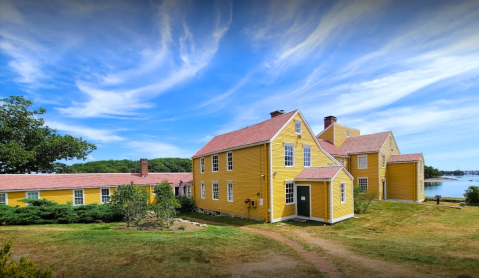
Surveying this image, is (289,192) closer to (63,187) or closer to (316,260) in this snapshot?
(316,260)

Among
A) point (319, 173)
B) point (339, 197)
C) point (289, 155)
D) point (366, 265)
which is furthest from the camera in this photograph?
point (289, 155)

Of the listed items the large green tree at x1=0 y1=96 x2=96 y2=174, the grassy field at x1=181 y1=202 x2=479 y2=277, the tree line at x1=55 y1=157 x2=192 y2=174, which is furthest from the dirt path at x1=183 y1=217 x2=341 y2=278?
the tree line at x1=55 y1=157 x2=192 y2=174

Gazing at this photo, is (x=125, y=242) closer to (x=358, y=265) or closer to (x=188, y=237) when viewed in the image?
(x=188, y=237)

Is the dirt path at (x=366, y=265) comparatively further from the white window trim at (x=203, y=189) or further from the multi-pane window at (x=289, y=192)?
the white window trim at (x=203, y=189)

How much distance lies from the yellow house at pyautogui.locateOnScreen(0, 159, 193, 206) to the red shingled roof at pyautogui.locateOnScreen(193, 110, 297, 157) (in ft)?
30.5

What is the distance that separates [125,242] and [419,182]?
29.1 m

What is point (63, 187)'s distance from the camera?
2297 centimetres

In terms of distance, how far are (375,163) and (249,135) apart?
16109 millimetres

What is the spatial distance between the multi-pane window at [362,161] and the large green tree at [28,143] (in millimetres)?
36260

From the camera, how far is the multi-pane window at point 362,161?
92.9ft

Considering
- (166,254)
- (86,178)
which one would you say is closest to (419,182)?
(166,254)

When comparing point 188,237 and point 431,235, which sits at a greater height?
point 188,237

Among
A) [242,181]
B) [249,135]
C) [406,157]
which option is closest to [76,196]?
[242,181]

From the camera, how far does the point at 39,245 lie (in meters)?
10.5
